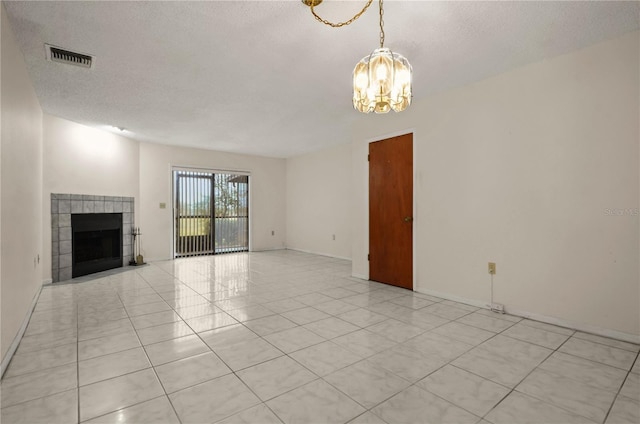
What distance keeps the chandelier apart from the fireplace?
16.8 feet

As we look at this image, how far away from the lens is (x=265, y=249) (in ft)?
25.9

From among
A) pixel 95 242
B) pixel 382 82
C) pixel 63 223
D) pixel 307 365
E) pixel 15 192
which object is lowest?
pixel 307 365

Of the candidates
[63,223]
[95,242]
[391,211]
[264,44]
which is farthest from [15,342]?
[391,211]

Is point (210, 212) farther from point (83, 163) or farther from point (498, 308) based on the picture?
point (498, 308)

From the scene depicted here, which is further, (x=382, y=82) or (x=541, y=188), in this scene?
(x=541, y=188)

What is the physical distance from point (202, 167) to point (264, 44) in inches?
192

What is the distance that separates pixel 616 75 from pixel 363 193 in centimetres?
290

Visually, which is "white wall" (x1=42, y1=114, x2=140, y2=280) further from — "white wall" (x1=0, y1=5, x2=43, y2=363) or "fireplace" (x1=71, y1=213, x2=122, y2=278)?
"white wall" (x1=0, y1=5, x2=43, y2=363)

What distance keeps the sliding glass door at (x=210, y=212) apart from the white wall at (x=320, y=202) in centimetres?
123

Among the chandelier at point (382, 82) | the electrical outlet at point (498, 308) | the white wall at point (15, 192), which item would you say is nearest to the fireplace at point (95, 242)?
the white wall at point (15, 192)

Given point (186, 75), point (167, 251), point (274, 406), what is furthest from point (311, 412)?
point (167, 251)

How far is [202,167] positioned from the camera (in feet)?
22.6

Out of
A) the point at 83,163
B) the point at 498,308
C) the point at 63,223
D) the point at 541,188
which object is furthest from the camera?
the point at 83,163

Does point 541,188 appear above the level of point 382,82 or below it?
below
